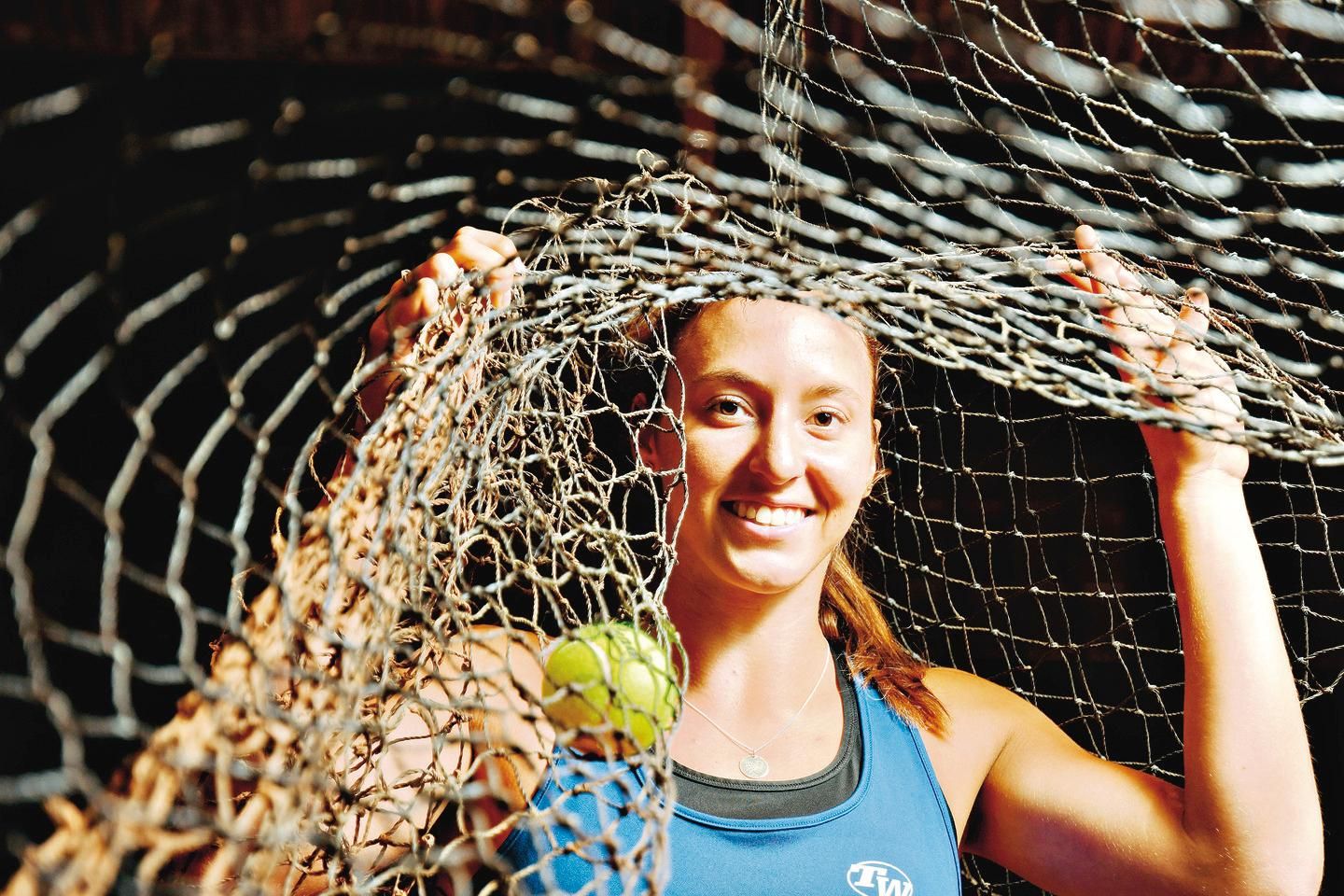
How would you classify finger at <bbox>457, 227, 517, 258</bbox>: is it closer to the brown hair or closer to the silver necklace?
the brown hair

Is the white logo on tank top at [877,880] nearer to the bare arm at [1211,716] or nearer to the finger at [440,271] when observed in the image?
the bare arm at [1211,716]

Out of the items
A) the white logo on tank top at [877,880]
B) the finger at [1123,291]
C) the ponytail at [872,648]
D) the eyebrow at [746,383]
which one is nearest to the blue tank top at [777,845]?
the white logo on tank top at [877,880]

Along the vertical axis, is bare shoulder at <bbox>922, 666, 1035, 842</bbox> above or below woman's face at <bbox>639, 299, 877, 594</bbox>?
below

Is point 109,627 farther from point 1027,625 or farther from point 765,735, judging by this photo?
point 1027,625

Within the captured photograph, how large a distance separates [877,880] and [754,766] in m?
0.21

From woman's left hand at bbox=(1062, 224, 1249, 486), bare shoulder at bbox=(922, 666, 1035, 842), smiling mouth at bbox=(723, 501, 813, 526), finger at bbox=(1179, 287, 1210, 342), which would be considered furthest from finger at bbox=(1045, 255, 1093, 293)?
bare shoulder at bbox=(922, 666, 1035, 842)

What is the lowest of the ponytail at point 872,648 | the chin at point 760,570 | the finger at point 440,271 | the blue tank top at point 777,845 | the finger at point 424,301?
the blue tank top at point 777,845

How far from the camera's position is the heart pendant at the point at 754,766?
4.40ft

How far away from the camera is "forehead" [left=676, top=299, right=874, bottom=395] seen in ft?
4.25

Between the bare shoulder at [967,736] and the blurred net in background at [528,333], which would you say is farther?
the bare shoulder at [967,736]

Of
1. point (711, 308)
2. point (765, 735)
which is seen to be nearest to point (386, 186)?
point (711, 308)

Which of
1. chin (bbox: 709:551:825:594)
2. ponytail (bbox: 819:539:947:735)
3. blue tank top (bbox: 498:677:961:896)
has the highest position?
chin (bbox: 709:551:825:594)

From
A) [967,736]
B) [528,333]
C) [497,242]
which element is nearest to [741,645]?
[967,736]

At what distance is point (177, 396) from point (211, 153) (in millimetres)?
583
